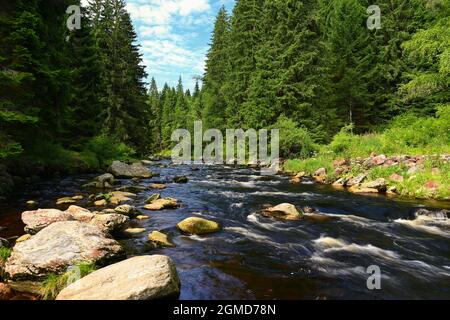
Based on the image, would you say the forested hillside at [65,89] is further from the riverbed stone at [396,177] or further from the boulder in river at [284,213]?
the riverbed stone at [396,177]

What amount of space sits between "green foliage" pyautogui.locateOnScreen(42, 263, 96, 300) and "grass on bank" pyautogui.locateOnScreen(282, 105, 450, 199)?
12562 mm

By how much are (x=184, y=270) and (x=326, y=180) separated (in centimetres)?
1326

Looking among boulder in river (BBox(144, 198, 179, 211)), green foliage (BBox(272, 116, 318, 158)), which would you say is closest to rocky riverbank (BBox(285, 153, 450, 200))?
green foliage (BBox(272, 116, 318, 158))

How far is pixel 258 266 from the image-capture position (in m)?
6.42

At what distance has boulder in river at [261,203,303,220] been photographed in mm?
10078

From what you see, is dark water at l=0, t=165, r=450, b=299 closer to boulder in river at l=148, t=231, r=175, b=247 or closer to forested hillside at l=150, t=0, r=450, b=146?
boulder in river at l=148, t=231, r=175, b=247

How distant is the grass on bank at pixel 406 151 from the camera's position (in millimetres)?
13133

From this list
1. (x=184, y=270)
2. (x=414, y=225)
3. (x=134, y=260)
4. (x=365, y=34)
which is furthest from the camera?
→ (x=365, y=34)

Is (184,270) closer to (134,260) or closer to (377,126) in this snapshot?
(134,260)

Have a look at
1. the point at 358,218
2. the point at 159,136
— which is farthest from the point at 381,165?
the point at 159,136

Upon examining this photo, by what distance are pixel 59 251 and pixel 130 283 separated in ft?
6.44

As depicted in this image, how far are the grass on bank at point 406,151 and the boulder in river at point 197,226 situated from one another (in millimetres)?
8999
